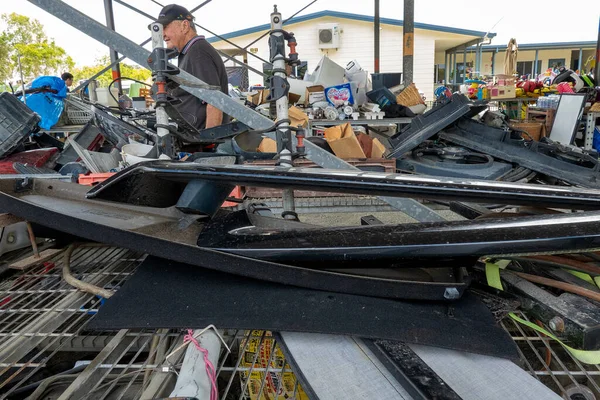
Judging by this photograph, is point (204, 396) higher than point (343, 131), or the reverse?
point (343, 131)

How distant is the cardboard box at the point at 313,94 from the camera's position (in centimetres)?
474

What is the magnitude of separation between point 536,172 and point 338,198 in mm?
2090

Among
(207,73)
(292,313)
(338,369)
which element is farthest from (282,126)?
(338,369)

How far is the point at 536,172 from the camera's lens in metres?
3.34

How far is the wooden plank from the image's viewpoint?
3.83 ft

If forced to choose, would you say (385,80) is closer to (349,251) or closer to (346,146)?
(346,146)

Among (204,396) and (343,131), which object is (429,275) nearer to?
(204,396)

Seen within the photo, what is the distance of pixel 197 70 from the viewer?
270 cm

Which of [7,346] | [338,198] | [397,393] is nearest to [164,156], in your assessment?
[338,198]

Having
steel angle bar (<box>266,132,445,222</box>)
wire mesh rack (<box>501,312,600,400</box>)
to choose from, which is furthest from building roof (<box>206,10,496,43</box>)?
wire mesh rack (<box>501,312,600,400</box>)

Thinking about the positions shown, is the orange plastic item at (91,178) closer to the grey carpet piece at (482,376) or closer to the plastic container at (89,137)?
the plastic container at (89,137)

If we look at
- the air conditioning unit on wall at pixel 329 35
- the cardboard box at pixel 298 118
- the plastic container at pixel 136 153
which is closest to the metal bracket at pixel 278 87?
the plastic container at pixel 136 153

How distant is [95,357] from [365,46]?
16.7 meters

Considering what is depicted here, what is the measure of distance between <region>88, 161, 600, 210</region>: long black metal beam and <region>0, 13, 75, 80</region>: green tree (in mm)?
21054
